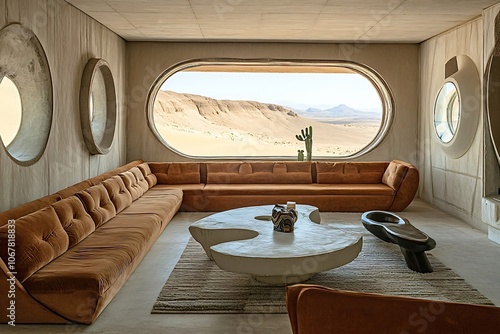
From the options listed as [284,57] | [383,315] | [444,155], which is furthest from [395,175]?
[383,315]

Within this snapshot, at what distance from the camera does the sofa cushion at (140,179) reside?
6.86 metres

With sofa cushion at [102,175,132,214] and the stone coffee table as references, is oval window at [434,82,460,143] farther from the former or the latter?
sofa cushion at [102,175,132,214]

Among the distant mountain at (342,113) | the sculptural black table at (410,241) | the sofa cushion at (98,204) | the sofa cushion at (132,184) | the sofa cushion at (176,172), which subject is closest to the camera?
the sculptural black table at (410,241)

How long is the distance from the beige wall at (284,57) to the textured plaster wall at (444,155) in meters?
0.21

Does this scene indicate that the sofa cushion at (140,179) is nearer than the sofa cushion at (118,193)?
No

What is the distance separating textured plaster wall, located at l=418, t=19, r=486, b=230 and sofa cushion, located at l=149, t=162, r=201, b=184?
3.48 metres

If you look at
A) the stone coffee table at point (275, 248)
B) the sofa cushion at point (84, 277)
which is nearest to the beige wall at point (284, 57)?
the stone coffee table at point (275, 248)

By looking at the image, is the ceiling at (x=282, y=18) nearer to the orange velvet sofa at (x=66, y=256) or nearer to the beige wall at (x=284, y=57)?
the beige wall at (x=284, y=57)

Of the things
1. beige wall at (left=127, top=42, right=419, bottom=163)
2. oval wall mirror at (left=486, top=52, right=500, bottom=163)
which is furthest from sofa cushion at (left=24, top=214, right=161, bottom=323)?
beige wall at (left=127, top=42, right=419, bottom=163)

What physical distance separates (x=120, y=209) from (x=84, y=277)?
7.60 ft

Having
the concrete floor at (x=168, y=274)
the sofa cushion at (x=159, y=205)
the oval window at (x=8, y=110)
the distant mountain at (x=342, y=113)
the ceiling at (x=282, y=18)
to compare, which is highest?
the ceiling at (x=282, y=18)

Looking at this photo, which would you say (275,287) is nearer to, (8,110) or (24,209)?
(24,209)

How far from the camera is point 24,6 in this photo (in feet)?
15.0

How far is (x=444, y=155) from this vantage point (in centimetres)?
736
